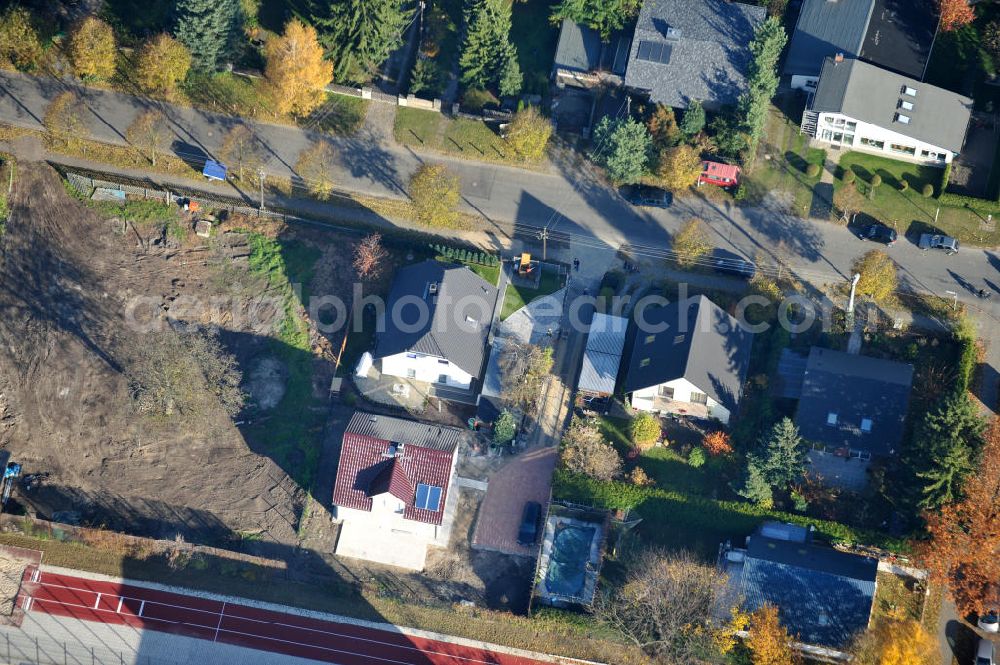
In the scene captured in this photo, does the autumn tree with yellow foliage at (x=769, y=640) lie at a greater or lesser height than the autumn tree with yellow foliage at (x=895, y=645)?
lesser

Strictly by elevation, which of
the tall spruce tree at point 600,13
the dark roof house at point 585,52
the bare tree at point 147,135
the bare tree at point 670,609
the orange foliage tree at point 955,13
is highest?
the orange foliage tree at point 955,13

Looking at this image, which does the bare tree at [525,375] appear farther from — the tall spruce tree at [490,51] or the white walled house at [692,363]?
the tall spruce tree at [490,51]

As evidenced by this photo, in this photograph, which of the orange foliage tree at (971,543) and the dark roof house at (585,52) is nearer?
the orange foliage tree at (971,543)

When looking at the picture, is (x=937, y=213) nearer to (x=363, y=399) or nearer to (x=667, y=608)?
(x=667, y=608)

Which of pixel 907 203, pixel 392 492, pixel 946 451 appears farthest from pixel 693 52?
pixel 392 492

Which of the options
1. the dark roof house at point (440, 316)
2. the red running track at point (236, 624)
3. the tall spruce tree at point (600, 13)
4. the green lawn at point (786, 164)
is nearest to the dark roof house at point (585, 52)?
the tall spruce tree at point (600, 13)

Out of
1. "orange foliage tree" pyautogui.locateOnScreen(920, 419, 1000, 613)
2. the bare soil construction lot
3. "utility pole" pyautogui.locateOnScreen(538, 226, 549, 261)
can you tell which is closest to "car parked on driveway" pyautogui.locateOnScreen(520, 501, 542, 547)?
the bare soil construction lot
